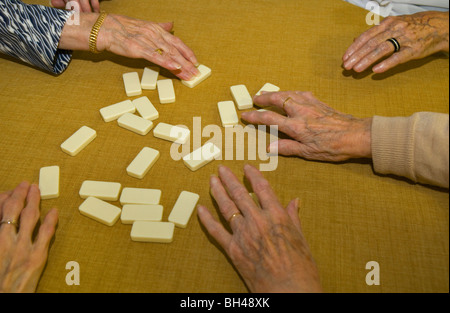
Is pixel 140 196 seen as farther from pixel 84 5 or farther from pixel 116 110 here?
pixel 84 5

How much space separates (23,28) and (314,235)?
1381 millimetres

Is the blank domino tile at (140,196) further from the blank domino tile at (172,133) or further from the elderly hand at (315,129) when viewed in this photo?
the elderly hand at (315,129)

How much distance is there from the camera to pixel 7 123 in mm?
1521

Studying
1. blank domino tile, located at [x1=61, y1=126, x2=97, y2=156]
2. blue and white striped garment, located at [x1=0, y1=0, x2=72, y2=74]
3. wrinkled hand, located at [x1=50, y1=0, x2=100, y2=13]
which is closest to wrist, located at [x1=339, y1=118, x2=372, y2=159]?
blank domino tile, located at [x1=61, y1=126, x2=97, y2=156]

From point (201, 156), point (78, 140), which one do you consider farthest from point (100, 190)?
point (201, 156)

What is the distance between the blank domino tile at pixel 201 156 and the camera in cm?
137

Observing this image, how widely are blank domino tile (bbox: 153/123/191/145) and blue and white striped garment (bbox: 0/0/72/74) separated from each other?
568 millimetres

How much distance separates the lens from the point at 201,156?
139cm

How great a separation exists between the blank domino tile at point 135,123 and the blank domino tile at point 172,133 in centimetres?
4

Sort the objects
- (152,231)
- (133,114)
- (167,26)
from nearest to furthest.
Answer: (152,231), (133,114), (167,26)

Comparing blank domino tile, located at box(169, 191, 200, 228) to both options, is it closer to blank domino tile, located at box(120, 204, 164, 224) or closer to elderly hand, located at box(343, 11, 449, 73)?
blank domino tile, located at box(120, 204, 164, 224)

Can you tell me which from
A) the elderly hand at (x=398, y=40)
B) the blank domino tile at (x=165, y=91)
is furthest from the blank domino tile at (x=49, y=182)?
the elderly hand at (x=398, y=40)

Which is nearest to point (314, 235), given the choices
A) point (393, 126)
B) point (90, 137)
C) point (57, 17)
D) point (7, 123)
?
point (393, 126)

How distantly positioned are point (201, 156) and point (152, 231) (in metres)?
0.32
